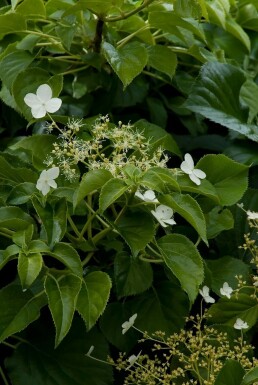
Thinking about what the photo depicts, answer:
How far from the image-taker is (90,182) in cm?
100

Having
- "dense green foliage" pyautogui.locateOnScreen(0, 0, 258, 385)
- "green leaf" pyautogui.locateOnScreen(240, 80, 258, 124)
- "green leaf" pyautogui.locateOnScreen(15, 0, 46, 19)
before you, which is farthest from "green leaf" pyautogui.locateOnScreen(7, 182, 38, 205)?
"green leaf" pyautogui.locateOnScreen(240, 80, 258, 124)

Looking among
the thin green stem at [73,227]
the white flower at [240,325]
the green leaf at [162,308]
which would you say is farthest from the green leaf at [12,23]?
the white flower at [240,325]

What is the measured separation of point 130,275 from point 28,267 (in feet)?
0.66

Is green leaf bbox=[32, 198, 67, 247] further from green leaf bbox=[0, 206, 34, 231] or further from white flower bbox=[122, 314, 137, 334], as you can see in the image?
white flower bbox=[122, 314, 137, 334]

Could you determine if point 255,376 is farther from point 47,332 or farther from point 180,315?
point 47,332

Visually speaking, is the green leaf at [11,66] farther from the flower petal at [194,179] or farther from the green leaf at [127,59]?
the flower petal at [194,179]

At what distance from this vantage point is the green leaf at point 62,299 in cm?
95

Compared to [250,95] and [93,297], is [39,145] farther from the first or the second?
[250,95]

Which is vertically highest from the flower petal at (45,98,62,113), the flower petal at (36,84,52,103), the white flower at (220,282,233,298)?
the flower petal at (36,84,52,103)

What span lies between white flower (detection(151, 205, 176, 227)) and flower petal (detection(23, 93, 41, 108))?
0.24 m

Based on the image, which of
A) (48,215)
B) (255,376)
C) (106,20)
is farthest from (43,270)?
(106,20)

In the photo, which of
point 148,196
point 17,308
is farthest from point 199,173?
point 17,308

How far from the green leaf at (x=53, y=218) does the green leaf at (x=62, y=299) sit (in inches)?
2.0

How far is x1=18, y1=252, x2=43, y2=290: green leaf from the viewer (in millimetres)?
950
